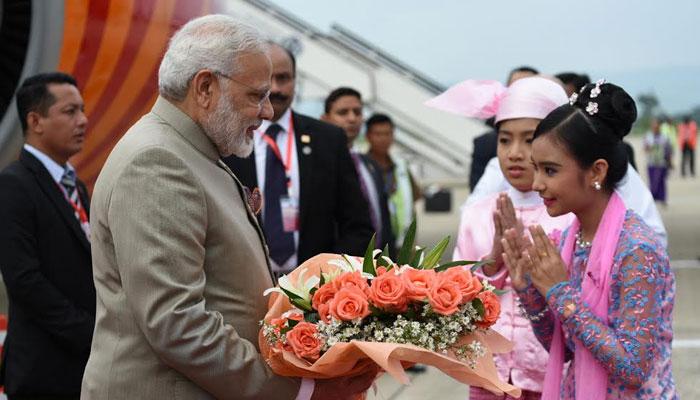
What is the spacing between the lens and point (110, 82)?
17.4 ft

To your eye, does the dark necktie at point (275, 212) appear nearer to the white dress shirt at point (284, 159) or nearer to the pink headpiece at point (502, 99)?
the white dress shirt at point (284, 159)

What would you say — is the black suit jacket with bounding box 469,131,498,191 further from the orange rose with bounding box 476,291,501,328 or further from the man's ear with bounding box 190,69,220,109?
the man's ear with bounding box 190,69,220,109

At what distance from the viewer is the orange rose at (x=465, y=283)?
2.47 metres

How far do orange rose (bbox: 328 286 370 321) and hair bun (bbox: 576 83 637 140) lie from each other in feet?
2.95

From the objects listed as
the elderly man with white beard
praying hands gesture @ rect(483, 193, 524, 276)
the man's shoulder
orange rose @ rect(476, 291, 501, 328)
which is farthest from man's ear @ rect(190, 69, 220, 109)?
the man's shoulder

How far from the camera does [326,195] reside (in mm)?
4383

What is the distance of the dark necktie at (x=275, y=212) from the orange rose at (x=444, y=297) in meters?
1.84

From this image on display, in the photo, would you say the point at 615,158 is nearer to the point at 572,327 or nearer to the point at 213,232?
the point at 572,327

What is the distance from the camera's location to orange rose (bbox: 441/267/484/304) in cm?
247

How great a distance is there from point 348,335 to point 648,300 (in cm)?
81

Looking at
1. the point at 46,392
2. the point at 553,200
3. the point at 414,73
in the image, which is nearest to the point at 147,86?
the point at 46,392

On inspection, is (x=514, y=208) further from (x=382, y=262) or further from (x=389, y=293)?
(x=389, y=293)

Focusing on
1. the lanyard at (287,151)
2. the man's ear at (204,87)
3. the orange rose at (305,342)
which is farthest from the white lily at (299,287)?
the lanyard at (287,151)

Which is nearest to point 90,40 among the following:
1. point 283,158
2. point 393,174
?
point 283,158
